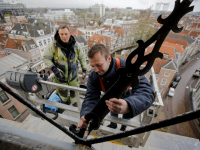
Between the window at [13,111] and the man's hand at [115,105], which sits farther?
the window at [13,111]

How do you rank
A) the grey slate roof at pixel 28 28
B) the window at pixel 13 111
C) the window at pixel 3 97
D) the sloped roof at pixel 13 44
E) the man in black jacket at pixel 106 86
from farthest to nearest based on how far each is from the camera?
the grey slate roof at pixel 28 28 < the sloped roof at pixel 13 44 < the window at pixel 13 111 < the window at pixel 3 97 < the man in black jacket at pixel 106 86

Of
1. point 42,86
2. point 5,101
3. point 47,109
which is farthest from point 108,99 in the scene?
point 5,101

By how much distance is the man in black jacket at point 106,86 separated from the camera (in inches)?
39.7

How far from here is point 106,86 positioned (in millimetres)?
1563

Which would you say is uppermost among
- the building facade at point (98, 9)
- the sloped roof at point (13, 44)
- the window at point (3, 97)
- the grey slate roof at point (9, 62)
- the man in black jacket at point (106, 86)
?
the building facade at point (98, 9)

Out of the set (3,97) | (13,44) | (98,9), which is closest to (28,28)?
(13,44)

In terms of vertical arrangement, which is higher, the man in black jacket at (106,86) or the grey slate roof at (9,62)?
the man in black jacket at (106,86)

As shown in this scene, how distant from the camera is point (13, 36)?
20.6 metres

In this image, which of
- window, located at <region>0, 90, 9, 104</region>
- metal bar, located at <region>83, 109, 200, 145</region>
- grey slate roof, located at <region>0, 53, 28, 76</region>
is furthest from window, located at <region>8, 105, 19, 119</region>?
metal bar, located at <region>83, 109, 200, 145</region>

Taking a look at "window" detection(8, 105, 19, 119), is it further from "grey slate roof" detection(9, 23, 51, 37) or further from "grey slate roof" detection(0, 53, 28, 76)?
"grey slate roof" detection(9, 23, 51, 37)

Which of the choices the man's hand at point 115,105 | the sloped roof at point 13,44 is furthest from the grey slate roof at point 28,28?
the man's hand at point 115,105

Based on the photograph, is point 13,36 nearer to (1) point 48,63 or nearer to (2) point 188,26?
(1) point 48,63

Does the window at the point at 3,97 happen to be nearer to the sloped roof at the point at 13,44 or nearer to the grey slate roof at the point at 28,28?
the sloped roof at the point at 13,44

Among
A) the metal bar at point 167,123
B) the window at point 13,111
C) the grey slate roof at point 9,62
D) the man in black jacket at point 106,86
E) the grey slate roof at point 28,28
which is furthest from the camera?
the grey slate roof at point 28,28
